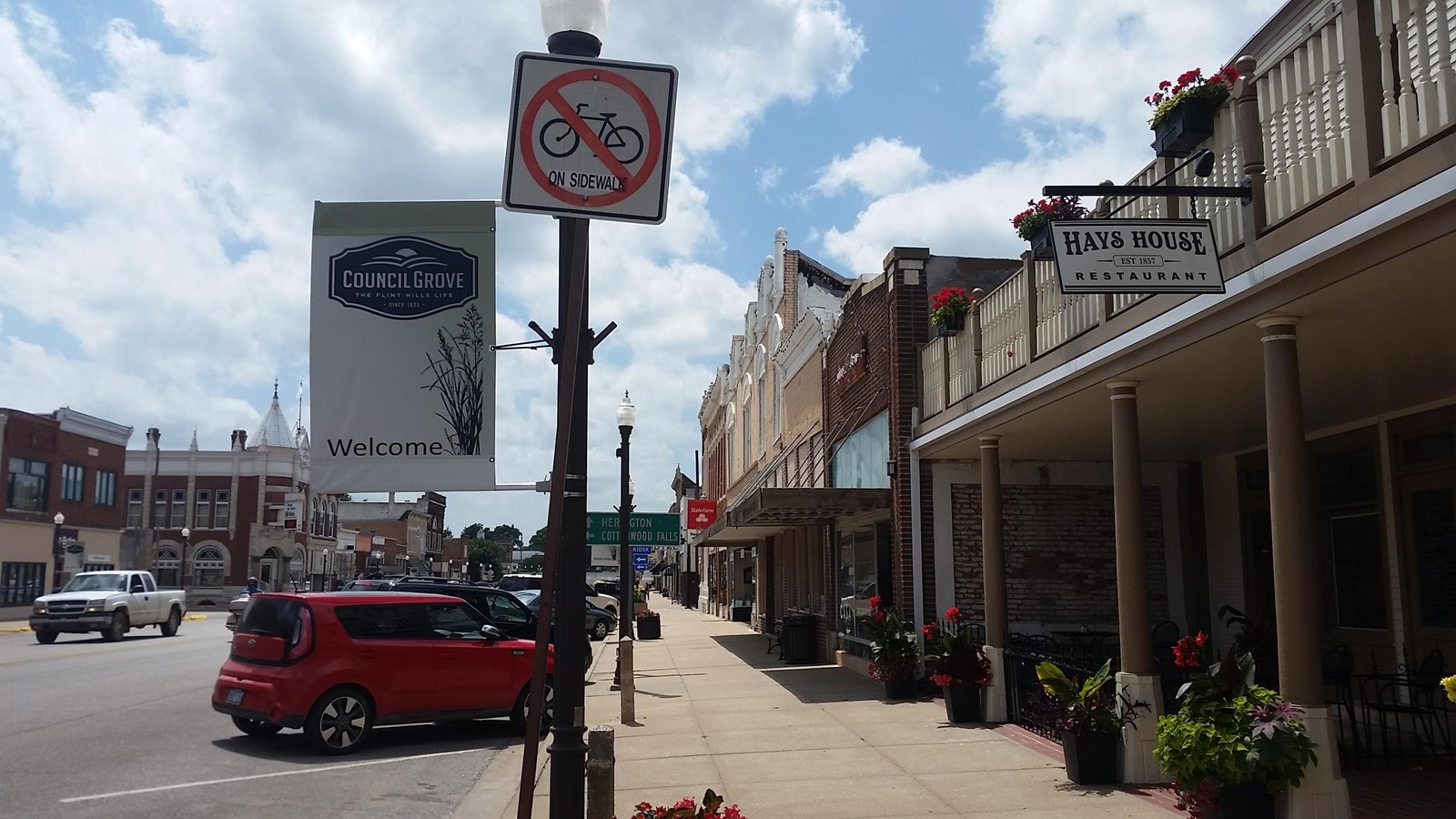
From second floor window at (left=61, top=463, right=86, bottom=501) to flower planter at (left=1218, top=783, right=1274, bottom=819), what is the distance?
168 feet

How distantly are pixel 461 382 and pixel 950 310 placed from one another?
31.8 feet

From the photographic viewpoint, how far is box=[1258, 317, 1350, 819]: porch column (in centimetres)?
660

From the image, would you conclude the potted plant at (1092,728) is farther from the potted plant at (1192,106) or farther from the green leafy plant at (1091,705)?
→ the potted plant at (1192,106)

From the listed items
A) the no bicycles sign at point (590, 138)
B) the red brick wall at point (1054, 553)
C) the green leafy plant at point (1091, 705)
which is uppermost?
the no bicycles sign at point (590, 138)

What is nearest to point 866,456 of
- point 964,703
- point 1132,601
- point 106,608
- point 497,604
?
point 964,703

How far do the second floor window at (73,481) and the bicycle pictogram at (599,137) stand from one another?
2040 inches

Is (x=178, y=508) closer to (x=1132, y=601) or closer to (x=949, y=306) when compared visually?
(x=949, y=306)

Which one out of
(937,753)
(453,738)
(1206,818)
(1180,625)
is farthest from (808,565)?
(1206,818)

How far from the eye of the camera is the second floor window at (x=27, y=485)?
145 ft

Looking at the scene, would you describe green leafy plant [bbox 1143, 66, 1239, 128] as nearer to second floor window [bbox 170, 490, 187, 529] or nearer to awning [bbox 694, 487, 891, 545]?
awning [bbox 694, 487, 891, 545]

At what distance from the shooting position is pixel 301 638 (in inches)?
445

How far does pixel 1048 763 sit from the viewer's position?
9.64 meters

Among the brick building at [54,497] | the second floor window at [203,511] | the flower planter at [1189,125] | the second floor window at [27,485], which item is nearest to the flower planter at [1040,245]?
the flower planter at [1189,125]

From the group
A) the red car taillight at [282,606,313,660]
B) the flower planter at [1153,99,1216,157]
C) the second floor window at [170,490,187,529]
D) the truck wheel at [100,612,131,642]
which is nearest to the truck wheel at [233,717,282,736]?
the red car taillight at [282,606,313,660]
